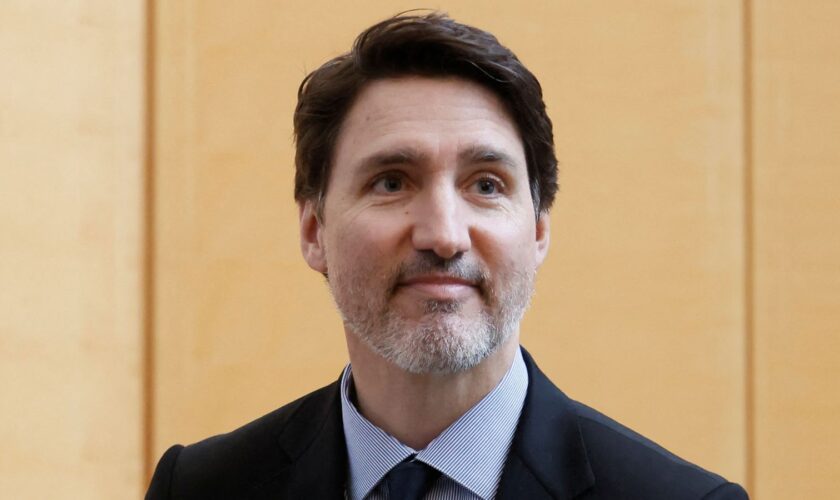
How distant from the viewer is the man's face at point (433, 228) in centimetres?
142

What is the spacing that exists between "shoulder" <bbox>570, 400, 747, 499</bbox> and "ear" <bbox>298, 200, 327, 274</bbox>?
1.28ft

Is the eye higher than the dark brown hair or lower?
lower

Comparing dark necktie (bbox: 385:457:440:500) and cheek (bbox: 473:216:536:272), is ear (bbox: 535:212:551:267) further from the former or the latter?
dark necktie (bbox: 385:457:440:500)

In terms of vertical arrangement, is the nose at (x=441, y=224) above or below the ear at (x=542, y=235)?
above

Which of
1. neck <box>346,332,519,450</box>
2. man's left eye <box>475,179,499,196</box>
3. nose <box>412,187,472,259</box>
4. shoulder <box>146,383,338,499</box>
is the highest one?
man's left eye <box>475,179,499,196</box>

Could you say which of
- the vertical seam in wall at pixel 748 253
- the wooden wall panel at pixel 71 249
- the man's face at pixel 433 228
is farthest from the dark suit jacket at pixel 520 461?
the vertical seam in wall at pixel 748 253

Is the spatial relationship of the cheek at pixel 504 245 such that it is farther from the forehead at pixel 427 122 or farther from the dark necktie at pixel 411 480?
the dark necktie at pixel 411 480

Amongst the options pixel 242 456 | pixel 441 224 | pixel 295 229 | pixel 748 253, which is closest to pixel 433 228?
pixel 441 224

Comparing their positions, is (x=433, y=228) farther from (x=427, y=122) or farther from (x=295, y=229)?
(x=295, y=229)

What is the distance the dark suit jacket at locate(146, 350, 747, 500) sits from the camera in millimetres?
1416

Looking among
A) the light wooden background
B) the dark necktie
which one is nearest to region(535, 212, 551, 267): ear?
the dark necktie

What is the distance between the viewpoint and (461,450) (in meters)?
1.44

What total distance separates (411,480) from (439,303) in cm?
19

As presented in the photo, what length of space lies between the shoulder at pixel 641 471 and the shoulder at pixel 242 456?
1.09 ft
